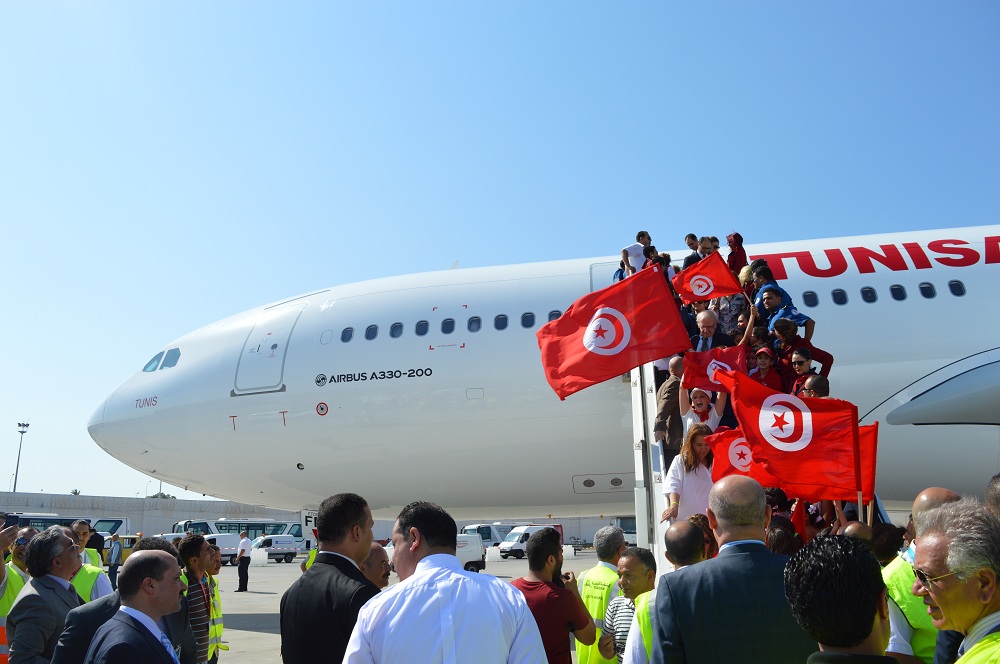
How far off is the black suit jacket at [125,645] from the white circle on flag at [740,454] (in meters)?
4.26

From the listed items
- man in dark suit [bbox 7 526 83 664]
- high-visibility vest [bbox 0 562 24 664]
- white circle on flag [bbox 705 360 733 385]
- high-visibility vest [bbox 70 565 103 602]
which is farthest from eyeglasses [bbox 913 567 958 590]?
high-visibility vest [bbox 70 565 103 602]

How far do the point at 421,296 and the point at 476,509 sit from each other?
3246mm

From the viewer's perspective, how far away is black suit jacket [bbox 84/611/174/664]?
3.22 m

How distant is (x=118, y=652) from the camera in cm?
322

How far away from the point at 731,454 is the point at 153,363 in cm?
1038

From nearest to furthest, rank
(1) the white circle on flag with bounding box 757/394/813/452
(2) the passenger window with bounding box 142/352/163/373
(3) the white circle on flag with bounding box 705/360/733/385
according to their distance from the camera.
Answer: (1) the white circle on flag with bounding box 757/394/813/452 < (3) the white circle on flag with bounding box 705/360/733/385 < (2) the passenger window with bounding box 142/352/163/373

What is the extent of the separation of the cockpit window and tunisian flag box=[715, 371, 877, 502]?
993 centimetres

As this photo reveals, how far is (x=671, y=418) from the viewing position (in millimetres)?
7742

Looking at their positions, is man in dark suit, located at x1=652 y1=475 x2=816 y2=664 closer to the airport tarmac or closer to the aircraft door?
the airport tarmac

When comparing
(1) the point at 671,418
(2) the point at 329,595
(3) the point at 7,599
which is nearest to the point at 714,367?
(1) the point at 671,418

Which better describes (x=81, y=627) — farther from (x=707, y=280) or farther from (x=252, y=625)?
(x=252, y=625)

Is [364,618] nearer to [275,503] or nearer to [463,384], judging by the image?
[463,384]

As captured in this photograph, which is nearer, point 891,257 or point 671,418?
point 671,418

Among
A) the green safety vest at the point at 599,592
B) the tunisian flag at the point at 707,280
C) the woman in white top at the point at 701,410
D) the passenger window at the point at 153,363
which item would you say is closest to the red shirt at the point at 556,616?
the green safety vest at the point at 599,592
